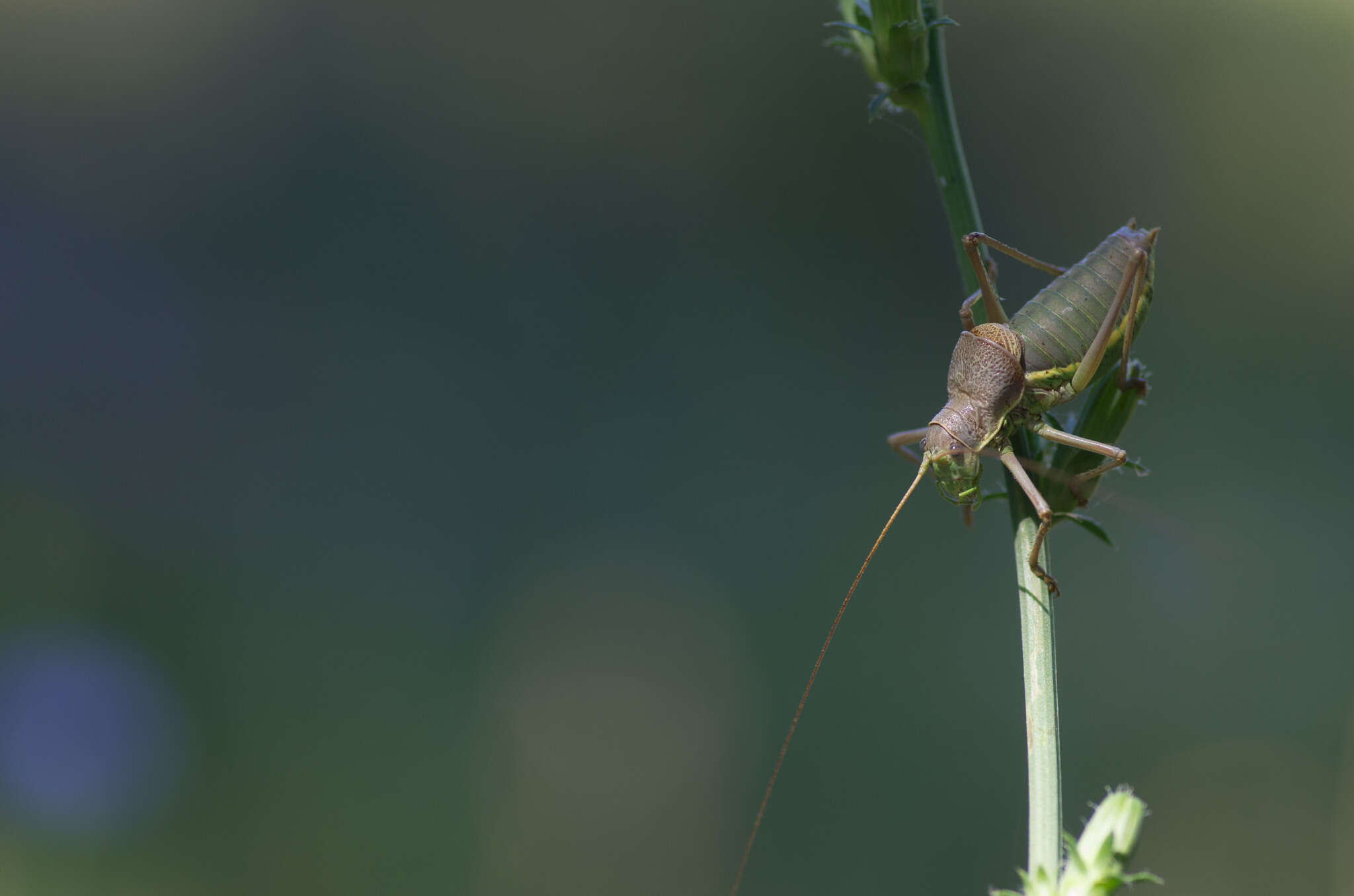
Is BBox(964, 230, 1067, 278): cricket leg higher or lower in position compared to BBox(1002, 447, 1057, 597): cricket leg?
higher

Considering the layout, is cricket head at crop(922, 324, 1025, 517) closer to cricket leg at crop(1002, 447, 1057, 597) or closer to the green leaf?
cricket leg at crop(1002, 447, 1057, 597)

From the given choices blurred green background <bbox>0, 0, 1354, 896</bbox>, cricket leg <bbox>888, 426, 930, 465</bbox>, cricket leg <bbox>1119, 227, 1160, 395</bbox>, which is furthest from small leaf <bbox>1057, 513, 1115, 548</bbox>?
blurred green background <bbox>0, 0, 1354, 896</bbox>

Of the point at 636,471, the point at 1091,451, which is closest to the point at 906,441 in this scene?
the point at 1091,451

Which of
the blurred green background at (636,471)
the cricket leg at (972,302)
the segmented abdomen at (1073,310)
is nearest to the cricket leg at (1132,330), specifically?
the segmented abdomen at (1073,310)

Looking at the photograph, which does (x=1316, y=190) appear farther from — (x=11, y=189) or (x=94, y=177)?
(x=11, y=189)

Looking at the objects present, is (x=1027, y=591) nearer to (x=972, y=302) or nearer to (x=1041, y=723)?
(x=1041, y=723)

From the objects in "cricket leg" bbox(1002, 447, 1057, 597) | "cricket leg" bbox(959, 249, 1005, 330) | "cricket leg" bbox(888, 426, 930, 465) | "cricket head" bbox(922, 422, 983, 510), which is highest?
"cricket leg" bbox(959, 249, 1005, 330)

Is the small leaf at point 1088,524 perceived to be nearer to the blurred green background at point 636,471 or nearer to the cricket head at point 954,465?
the cricket head at point 954,465
